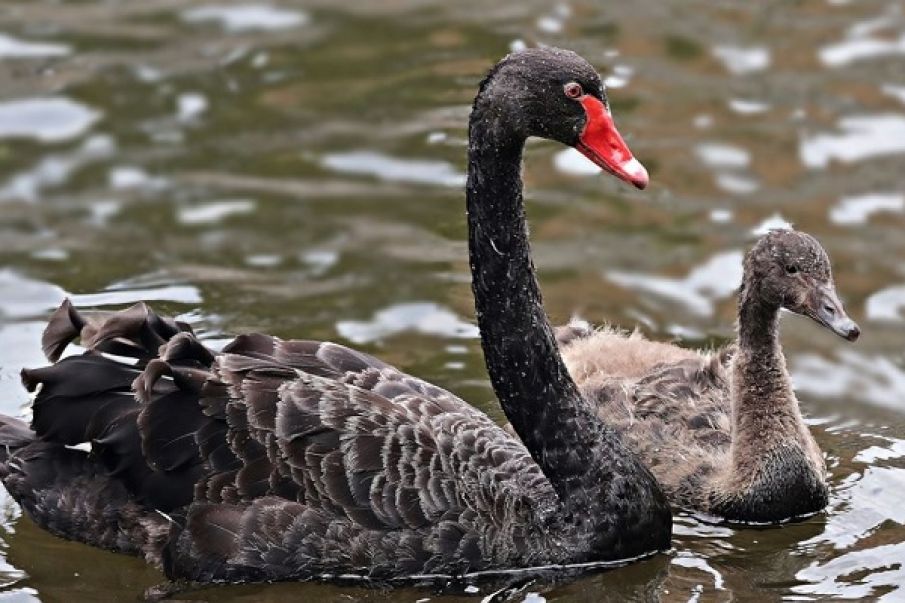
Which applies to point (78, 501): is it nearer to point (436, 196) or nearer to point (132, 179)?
point (436, 196)

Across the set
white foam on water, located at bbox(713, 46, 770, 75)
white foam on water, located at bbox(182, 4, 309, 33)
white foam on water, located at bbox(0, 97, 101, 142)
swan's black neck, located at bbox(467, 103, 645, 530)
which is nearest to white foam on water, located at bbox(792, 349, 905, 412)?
swan's black neck, located at bbox(467, 103, 645, 530)

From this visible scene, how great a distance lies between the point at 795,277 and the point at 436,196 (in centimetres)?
333

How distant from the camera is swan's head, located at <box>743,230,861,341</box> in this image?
7.25m

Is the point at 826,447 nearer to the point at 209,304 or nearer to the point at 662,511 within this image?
the point at 662,511

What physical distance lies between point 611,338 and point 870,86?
417 centimetres

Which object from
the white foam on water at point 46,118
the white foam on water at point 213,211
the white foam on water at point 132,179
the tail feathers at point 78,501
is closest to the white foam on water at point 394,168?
the white foam on water at point 213,211

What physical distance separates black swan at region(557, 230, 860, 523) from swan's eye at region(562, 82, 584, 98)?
55.4 inches

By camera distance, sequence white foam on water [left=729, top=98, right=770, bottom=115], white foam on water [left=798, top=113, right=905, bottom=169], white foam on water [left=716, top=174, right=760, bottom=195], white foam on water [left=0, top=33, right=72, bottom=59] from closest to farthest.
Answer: white foam on water [left=716, top=174, right=760, bottom=195], white foam on water [left=798, top=113, right=905, bottom=169], white foam on water [left=729, top=98, right=770, bottom=115], white foam on water [left=0, top=33, right=72, bottom=59]

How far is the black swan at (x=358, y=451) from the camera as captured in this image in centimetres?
665

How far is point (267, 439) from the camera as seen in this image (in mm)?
6723

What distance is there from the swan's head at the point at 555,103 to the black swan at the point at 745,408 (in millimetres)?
1260

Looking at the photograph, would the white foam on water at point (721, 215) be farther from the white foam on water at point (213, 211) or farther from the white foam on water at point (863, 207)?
the white foam on water at point (213, 211)

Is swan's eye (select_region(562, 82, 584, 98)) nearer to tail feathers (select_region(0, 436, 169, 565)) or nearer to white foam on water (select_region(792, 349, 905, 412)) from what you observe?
tail feathers (select_region(0, 436, 169, 565))

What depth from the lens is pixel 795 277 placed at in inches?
288
